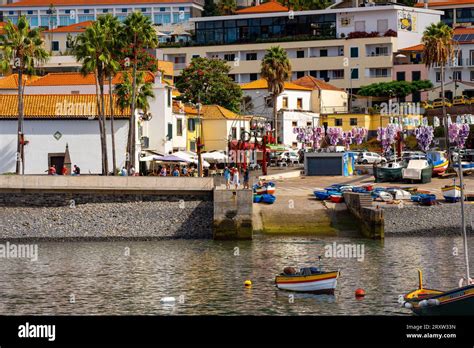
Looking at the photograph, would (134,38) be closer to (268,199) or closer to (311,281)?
(268,199)

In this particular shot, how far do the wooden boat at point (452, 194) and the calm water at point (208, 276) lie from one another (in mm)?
6001

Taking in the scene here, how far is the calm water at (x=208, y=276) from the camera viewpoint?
3934cm

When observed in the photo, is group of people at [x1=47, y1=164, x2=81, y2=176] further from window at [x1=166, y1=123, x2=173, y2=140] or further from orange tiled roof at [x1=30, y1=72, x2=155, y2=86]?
orange tiled roof at [x1=30, y1=72, x2=155, y2=86]

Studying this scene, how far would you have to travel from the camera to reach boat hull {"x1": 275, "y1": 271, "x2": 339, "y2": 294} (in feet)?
137

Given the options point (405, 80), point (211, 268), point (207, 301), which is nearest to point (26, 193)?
point (211, 268)

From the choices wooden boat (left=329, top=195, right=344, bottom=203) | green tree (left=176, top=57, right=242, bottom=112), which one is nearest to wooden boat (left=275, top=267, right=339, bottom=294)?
wooden boat (left=329, top=195, right=344, bottom=203)

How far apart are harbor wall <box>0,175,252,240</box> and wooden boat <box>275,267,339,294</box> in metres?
23.3

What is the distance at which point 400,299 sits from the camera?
127 feet

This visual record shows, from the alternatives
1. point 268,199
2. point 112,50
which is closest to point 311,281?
point 268,199

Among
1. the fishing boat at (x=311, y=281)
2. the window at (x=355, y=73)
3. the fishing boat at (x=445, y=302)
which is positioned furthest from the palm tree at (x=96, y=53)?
the window at (x=355, y=73)

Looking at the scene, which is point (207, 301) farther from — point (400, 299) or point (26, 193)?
point (26, 193)

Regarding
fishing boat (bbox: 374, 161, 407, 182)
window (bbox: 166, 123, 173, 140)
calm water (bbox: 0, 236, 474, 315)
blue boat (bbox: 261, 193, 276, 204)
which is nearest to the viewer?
calm water (bbox: 0, 236, 474, 315)

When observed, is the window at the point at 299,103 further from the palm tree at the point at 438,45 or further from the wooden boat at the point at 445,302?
the wooden boat at the point at 445,302
